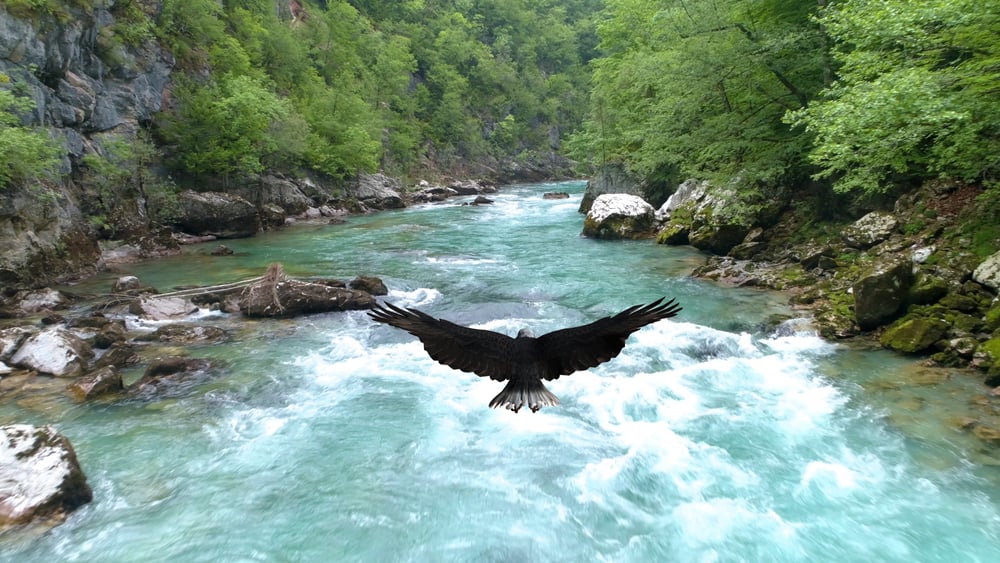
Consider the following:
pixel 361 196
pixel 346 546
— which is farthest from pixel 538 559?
pixel 361 196

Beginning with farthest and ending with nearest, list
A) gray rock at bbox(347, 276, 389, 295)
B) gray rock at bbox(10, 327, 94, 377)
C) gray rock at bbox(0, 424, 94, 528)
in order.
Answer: gray rock at bbox(347, 276, 389, 295), gray rock at bbox(10, 327, 94, 377), gray rock at bbox(0, 424, 94, 528)

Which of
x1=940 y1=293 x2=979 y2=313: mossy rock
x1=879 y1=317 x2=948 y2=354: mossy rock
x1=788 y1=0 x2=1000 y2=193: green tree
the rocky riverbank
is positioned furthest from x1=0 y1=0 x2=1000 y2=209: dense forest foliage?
x1=879 y1=317 x2=948 y2=354: mossy rock

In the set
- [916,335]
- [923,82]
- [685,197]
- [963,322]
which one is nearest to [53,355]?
[916,335]

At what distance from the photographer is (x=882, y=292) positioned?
32.9ft

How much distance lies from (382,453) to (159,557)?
9.10 feet

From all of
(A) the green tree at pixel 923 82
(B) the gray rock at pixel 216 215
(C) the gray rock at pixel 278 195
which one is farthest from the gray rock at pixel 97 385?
(C) the gray rock at pixel 278 195

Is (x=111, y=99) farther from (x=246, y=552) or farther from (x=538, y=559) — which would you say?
(x=538, y=559)

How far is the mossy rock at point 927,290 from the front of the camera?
973cm

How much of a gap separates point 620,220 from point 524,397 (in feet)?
65.0

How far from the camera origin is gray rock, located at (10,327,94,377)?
9508 millimetres

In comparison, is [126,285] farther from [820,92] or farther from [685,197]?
[685,197]

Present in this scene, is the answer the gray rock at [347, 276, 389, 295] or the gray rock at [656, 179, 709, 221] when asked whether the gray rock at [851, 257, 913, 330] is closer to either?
the gray rock at [656, 179, 709, 221]

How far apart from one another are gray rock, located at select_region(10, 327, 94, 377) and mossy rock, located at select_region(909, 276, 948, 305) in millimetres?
14429

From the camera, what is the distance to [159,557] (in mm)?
5742
